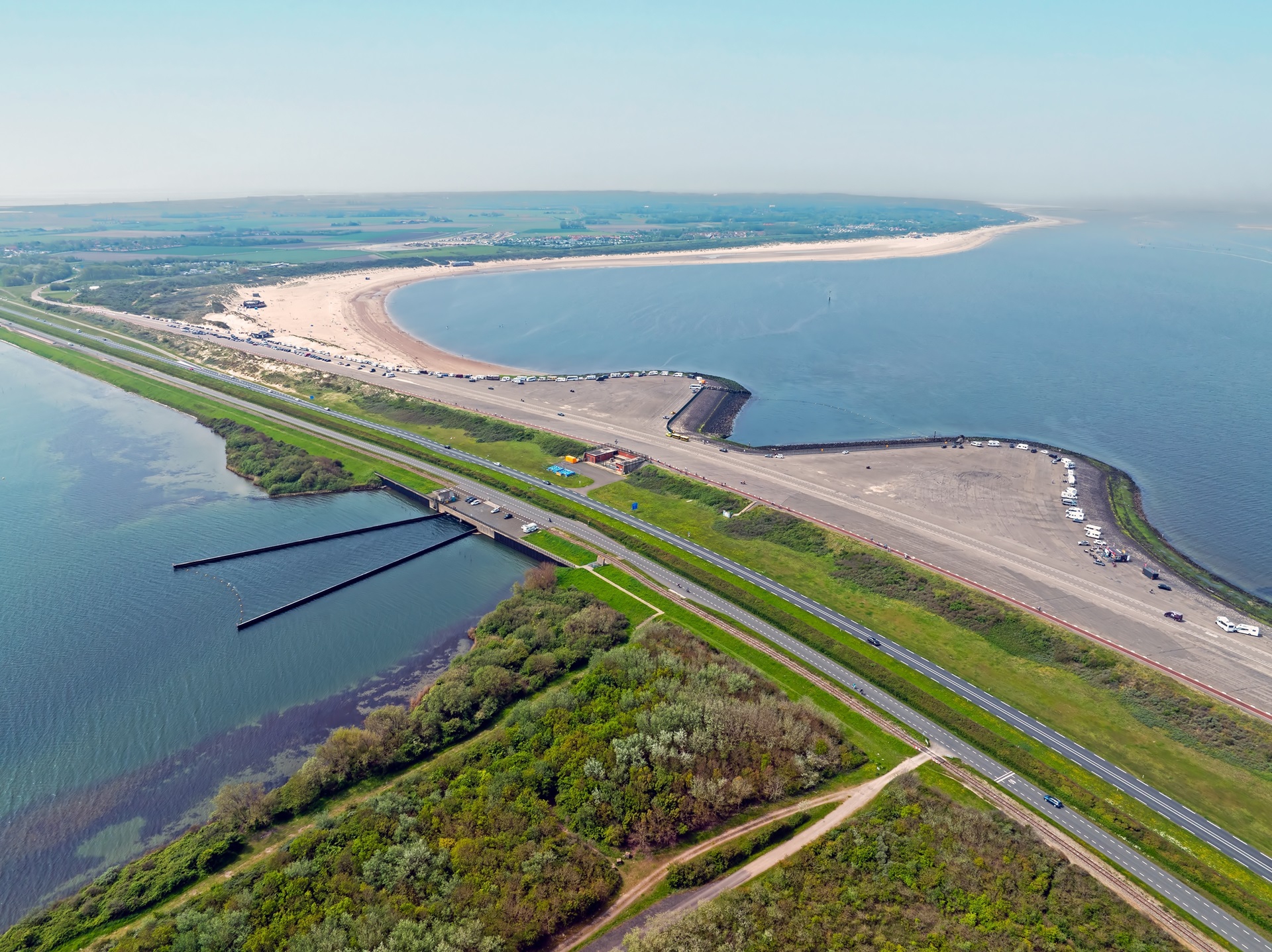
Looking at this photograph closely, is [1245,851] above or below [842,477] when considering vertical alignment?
below

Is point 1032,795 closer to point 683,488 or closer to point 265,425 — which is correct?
point 683,488

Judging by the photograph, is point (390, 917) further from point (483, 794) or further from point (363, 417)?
point (363, 417)

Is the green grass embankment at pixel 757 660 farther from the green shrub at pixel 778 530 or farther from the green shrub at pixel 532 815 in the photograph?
the green shrub at pixel 778 530

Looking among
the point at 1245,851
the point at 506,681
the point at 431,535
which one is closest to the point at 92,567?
the point at 431,535

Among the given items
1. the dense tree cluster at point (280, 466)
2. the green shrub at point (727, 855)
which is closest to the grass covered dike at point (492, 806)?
the green shrub at point (727, 855)

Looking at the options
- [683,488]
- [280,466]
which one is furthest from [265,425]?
[683,488]

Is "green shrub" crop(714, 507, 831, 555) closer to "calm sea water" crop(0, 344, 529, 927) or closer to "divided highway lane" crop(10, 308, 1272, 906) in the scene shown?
"divided highway lane" crop(10, 308, 1272, 906)
